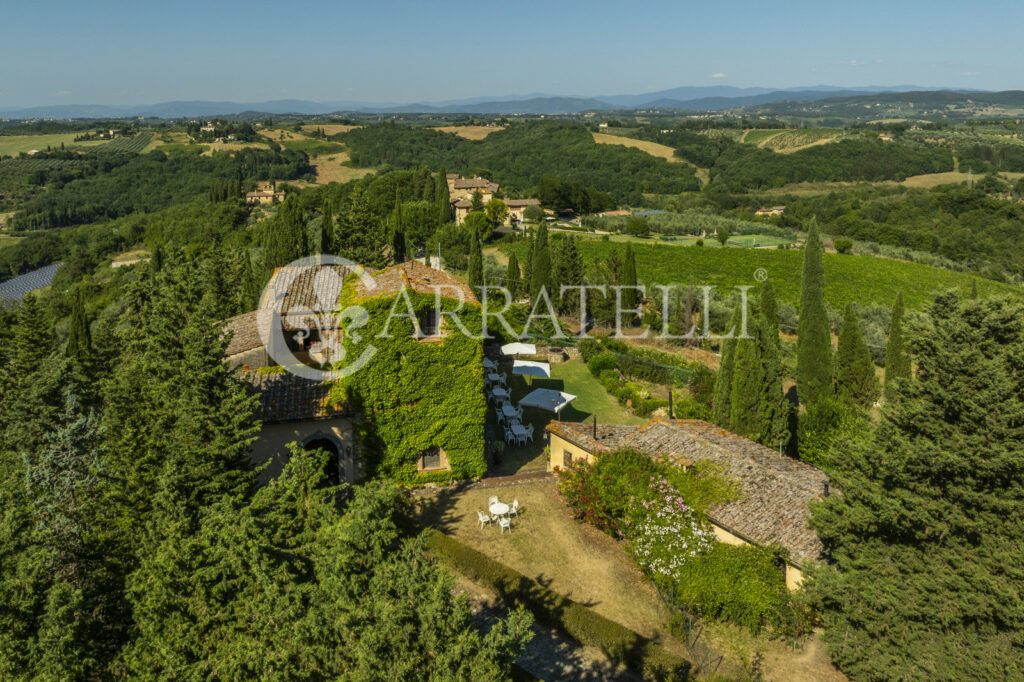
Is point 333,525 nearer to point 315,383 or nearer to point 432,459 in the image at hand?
point 315,383

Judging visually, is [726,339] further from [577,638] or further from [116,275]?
[116,275]

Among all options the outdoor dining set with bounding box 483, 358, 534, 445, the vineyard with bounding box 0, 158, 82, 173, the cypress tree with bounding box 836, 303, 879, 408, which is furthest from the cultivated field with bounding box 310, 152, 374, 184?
the cypress tree with bounding box 836, 303, 879, 408

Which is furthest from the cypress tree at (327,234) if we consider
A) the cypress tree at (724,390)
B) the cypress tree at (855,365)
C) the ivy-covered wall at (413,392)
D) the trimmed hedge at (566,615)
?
the cypress tree at (855,365)

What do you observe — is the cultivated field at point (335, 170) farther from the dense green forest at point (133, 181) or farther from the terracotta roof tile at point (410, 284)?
the terracotta roof tile at point (410, 284)

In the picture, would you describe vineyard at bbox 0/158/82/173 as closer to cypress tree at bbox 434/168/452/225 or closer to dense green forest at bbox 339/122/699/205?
dense green forest at bbox 339/122/699/205

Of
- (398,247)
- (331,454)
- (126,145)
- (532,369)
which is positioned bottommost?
(532,369)

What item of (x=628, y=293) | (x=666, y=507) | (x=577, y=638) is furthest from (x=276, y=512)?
(x=628, y=293)

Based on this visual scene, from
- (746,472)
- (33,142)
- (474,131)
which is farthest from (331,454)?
(33,142)
